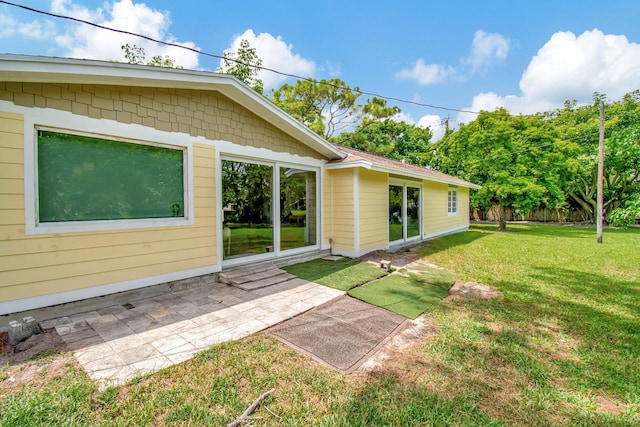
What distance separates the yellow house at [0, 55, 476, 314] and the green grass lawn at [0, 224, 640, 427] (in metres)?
1.49

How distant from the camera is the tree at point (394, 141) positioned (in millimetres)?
21016

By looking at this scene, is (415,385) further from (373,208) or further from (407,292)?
(373,208)

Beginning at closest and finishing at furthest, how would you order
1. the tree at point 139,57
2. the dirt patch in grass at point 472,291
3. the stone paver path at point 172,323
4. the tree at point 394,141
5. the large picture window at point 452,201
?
the stone paver path at point 172,323
the dirt patch in grass at point 472,291
the large picture window at point 452,201
the tree at point 139,57
the tree at point 394,141

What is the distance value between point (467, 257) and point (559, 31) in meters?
8.60

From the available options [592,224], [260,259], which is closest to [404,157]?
[592,224]

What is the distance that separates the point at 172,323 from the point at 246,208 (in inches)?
110

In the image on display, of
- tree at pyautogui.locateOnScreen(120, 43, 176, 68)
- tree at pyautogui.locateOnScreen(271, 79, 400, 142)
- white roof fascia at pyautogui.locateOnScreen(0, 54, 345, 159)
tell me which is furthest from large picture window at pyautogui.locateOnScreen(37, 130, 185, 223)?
tree at pyautogui.locateOnScreen(120, 43, 176, 68)

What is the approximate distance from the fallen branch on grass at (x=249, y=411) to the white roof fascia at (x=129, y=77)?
404 cm

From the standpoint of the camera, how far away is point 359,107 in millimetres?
19734

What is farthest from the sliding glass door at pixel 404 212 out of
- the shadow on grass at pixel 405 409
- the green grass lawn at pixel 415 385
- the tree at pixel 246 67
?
the tree at pixel 246 67

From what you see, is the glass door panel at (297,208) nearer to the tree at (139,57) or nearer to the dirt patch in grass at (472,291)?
the dirt patch in grass at (472,291)

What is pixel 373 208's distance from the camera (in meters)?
7.78

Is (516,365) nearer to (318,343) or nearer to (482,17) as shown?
(318,343)

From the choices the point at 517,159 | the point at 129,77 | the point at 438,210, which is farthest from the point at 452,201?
the point at 129,77
